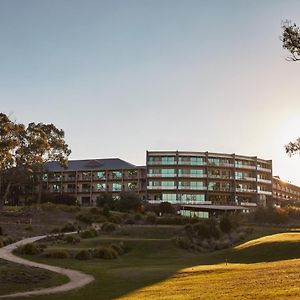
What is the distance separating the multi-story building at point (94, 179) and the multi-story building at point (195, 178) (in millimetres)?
4502

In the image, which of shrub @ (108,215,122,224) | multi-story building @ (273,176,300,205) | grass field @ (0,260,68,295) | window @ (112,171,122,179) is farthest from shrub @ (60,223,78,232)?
multi-story building @ (273,176,300,205)

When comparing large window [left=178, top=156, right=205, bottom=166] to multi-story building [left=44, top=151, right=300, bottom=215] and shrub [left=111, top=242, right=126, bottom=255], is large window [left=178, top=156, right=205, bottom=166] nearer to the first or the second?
multi-story building [left=44, top=151, right=300, bottom=215]

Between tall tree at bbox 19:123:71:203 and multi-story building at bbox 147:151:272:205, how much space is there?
97.5 ft

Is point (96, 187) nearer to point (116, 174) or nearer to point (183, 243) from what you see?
point (116, 174)

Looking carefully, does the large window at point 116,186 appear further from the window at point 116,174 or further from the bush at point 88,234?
the bush at point 88,234

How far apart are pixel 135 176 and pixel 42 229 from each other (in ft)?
199

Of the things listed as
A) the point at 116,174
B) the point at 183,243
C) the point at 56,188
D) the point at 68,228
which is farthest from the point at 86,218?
the point at 56,188

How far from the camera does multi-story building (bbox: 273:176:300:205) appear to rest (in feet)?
436

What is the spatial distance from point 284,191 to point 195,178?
42.2 meters

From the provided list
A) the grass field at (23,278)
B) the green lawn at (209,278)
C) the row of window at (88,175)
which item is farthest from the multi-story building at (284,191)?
the grass field at (23,278)

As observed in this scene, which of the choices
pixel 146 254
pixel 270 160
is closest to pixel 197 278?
pixel 146 254

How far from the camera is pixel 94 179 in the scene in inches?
4808

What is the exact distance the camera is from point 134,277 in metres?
25.4

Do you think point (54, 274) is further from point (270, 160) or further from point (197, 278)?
point (270, 160)
